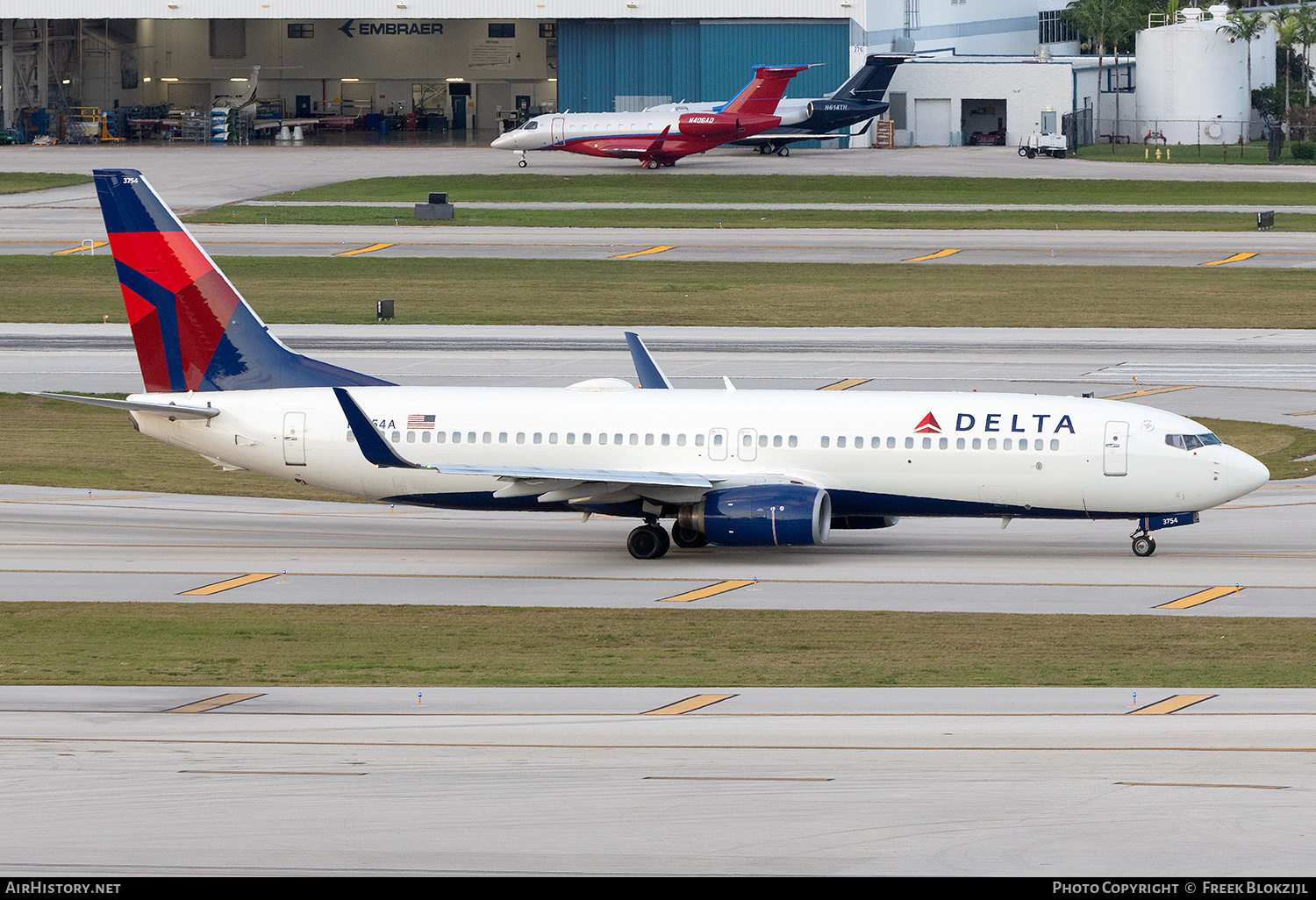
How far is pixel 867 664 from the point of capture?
27.0 meters

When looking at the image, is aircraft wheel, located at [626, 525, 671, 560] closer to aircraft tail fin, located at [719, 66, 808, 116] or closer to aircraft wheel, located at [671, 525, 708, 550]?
aircraft wheel, located at [671, 525, 708, 550]

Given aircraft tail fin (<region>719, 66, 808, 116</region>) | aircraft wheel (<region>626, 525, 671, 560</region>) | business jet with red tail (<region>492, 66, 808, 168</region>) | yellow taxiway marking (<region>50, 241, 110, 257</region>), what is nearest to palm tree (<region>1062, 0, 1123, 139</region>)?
aircraft tail fin (<region>719, 66, 808, 116</region>)

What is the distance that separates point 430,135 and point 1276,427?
11768 cm

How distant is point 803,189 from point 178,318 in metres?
72.9

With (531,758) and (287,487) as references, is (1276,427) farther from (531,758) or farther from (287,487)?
(531,758)

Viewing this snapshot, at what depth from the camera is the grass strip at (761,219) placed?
9088 cm

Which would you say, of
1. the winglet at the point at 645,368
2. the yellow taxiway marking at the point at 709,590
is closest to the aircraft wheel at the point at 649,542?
the yellow taxiway marking at the point at 709,590

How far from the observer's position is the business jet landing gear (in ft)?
114

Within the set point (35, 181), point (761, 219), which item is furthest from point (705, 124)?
point (35, 181)

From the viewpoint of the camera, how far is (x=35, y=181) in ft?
352

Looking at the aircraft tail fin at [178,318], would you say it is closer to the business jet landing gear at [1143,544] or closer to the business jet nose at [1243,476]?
the business jet landing gear at [1143,544]

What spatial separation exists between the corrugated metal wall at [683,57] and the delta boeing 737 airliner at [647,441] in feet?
322

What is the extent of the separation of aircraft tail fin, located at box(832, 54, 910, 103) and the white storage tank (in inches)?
1006

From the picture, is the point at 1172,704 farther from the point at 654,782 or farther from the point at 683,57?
the point at 683,57
